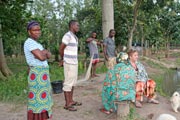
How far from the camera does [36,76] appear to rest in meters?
3.28

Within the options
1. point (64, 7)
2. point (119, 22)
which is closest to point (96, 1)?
point (119, 22)

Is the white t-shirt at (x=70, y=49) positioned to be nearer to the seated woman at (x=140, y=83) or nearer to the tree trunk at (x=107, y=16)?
the seated woman at (x=140, y=83)

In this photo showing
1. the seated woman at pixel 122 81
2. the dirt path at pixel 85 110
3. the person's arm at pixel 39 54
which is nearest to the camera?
the person's arm at pixel 39 54

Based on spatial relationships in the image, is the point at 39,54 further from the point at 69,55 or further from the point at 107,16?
the point at 107,16

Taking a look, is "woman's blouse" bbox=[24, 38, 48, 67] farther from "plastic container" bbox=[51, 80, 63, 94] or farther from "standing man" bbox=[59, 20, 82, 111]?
"plastic container" bbox=[51, 80, 63, 94]

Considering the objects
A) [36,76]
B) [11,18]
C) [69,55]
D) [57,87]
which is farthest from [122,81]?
[11,18]

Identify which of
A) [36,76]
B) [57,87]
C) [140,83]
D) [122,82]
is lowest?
[57,87]

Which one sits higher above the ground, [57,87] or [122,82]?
[122,82]

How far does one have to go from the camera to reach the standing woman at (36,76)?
10.7ft

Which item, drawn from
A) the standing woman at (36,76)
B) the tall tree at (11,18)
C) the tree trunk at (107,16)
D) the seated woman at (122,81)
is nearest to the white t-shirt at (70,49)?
the seated woman at (122,81)

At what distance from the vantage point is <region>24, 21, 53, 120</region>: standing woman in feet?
10.7

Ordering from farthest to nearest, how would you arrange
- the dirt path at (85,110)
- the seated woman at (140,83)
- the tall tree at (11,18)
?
the tall tree at (11,18)
the seated woman at (140,83)
the dirt path at (85,110)

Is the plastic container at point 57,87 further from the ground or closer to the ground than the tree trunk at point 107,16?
closer to the ground

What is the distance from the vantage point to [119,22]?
57.0 feet
